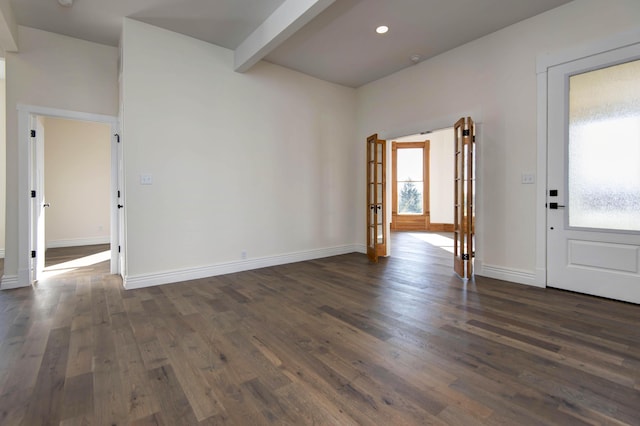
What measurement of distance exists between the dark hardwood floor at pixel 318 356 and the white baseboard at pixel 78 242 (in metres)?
3.62

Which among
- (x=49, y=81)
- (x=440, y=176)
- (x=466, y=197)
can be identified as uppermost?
(x=49, y=81)

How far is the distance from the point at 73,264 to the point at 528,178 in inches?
258

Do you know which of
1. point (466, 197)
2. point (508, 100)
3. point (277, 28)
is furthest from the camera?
point (466, 197)

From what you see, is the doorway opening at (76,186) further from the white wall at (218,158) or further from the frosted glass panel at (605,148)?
the frosted glass panel at (605,148)

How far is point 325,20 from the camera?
3572 mm

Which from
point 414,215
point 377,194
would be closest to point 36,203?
point 377,194

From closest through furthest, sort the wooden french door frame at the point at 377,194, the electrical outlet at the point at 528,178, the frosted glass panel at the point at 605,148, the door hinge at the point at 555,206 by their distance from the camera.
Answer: the frosted glass panel at the point at 605,148 < the door hinge at the point at 555,206 < the electrical outlet at the point at 528,178 < the wooden french door frame at the point at 377,194

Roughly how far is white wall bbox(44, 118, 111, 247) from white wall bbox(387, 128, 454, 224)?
7.84 m

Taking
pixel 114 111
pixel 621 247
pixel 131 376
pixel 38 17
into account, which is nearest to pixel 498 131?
pixel 621 247

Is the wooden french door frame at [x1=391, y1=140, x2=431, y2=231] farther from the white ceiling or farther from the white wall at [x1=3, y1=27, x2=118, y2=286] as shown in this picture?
the white wall at [x1=3, y1=27, x2=118, y2=286]

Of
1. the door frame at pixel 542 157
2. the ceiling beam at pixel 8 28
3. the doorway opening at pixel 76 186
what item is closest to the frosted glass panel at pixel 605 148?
the door frame at pixel 542 157

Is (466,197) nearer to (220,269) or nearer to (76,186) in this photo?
(220,269)

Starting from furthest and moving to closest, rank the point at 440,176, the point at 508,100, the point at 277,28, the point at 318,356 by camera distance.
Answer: the point at 440,176, the point at 508,100, the point at 277,28, the point at 318,356

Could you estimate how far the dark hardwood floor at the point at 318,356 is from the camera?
1.54m
